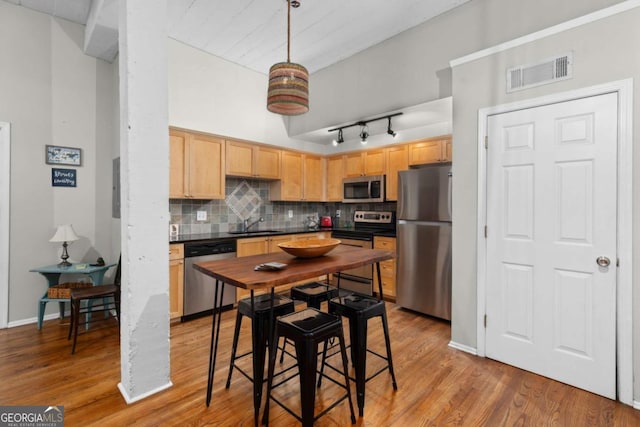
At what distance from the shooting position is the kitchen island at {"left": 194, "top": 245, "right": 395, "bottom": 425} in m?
1.52

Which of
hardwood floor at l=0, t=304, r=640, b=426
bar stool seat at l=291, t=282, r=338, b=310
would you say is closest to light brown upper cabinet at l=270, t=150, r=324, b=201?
bar stool seat at l=291, t=282, r=338, b=310

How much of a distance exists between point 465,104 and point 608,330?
6.41 ft

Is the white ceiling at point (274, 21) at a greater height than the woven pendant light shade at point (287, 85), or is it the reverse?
the white ceiling at point (274, 21)

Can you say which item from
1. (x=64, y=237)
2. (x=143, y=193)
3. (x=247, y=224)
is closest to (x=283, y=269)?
(x=143, y=193)

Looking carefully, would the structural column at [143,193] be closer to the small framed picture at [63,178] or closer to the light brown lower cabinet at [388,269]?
the small framed picture at [63,178]

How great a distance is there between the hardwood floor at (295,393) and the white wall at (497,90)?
37 cm

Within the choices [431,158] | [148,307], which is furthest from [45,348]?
[431,158]

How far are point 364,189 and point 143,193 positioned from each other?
3.24 m

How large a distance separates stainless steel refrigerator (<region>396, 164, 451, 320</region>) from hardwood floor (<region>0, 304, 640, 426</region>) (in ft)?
2.35

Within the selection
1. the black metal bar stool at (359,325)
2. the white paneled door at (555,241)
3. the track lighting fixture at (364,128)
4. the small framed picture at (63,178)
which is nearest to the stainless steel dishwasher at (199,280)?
the small framed picture at (63,178)

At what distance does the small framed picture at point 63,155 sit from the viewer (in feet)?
11.1

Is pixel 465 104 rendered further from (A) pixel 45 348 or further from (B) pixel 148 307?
(A) pixel 45 348

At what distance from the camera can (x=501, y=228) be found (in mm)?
2514

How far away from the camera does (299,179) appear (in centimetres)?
492
